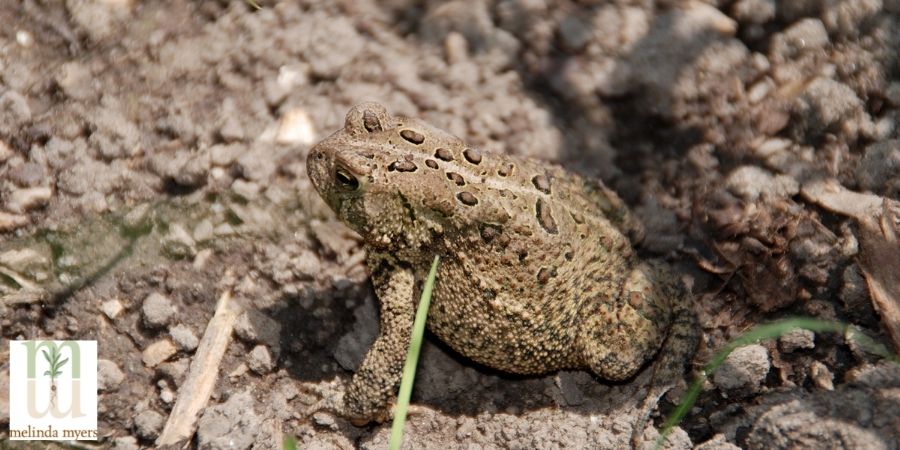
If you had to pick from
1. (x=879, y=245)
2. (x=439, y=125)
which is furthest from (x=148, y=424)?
(x=879, y=245)

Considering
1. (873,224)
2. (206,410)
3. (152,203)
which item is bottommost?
(206,410)

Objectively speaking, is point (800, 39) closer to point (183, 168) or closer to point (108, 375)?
point (183, 168)

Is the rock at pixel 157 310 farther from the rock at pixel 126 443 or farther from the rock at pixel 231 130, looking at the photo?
the rock at pixel 231 130

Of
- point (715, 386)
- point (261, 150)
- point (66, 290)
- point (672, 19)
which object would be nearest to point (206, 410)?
point (66, 290)

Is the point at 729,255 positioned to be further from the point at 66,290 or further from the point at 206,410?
the point at 66,290

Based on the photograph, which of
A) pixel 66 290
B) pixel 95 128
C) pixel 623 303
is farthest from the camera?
pixel 95 128

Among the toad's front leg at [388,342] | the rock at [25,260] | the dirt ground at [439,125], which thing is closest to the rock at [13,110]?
the dirt ground at [439,125]

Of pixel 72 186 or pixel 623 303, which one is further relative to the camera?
pixel 72 186
